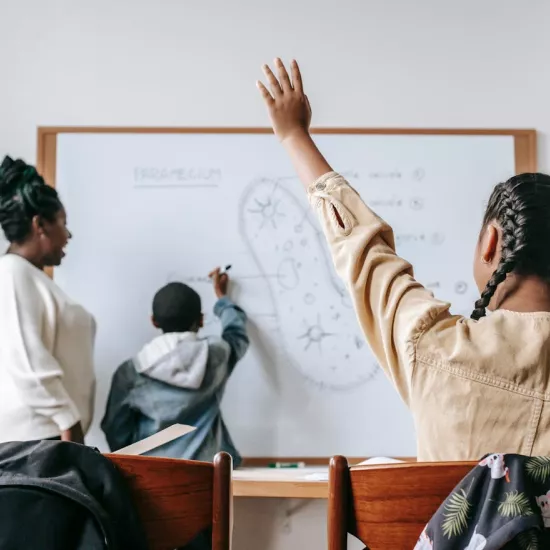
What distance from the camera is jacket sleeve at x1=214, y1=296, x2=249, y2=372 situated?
2.20 meters

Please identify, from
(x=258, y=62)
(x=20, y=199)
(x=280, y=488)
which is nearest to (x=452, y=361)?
(x=280, y=488)

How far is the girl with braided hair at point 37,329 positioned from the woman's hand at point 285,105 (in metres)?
1.08

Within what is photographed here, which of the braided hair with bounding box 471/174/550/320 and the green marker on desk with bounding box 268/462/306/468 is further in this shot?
the green marker on desk with bounding box 268/462/306/468

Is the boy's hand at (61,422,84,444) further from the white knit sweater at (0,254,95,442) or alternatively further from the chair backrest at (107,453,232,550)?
the chair backrest at (107,453,232,550)

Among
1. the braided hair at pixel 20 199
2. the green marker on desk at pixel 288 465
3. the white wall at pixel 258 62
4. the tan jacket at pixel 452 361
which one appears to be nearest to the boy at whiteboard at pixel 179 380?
the green marker on desk at pixel 288 465

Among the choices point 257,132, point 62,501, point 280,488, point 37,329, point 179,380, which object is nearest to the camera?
point 62,501

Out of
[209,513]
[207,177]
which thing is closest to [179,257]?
[207,177]

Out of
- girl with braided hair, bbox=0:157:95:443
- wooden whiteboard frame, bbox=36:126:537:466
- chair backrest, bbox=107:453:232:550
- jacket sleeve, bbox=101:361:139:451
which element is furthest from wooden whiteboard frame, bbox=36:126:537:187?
chair backrest, bbox=107:453:232:550

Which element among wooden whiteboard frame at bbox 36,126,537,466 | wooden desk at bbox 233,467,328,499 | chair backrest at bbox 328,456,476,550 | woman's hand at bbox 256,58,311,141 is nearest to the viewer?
chair backrest at bbox 328,456,476,550

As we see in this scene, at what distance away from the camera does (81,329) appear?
7.11 ft

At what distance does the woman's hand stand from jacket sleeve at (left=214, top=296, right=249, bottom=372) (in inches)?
46.5

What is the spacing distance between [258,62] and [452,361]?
170cm

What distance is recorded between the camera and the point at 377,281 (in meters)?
0.95

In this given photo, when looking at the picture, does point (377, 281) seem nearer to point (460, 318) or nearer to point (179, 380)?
point (460, 318)
